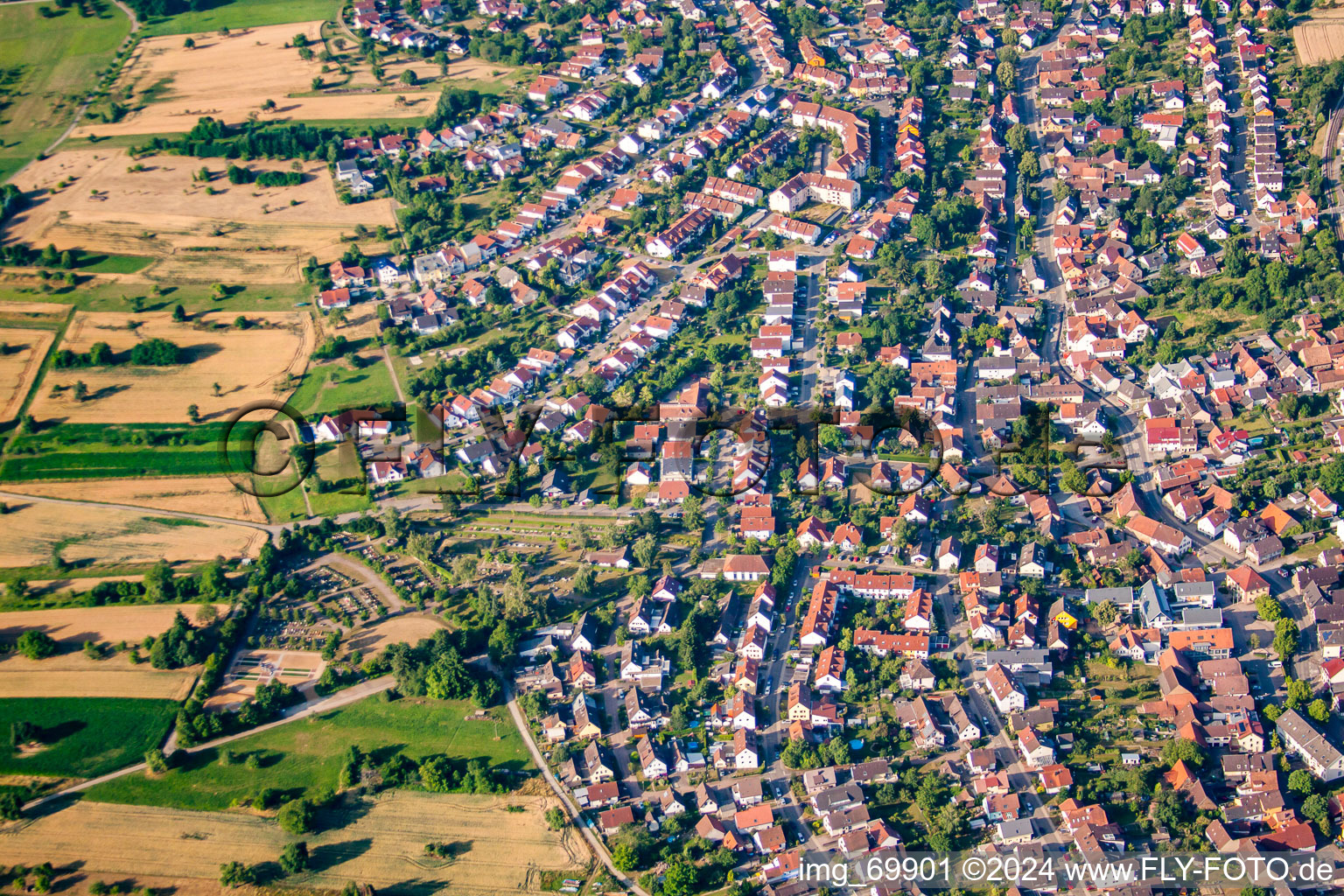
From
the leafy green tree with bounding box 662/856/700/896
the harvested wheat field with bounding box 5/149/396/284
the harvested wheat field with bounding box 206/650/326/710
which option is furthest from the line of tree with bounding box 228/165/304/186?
the leafy green tree with bounding box 662/856/700/896

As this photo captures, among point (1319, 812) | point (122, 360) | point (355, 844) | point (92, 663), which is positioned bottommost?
point (355, 844)

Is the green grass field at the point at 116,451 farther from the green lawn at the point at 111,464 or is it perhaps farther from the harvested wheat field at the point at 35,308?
the harvested wheat field at the point at 35,308

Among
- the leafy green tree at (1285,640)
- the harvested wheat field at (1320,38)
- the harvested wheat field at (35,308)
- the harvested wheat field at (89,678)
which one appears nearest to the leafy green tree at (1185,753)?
the leafy green tree at (1285,640)

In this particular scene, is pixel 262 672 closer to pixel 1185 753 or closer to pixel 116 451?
pixel 116 451

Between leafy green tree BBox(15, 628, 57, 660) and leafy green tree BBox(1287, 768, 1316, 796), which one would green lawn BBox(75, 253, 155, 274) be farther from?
leafy green tree BBox(1287, 768, 1316, 796)

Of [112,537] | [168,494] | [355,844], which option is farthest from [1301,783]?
[112,537]

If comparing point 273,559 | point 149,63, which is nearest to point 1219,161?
point 273,559

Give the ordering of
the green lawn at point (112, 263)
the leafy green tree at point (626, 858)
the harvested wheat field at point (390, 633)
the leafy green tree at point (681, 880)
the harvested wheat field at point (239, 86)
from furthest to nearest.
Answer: the harvested wheat field at point (239, 86) → the green lawn at point (112, 263) → the harvested wheat field at point (390, 633) → the leafy green tree at point (626, 858) → the leafy green tree at point (681, 880)

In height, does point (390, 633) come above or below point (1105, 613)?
below
